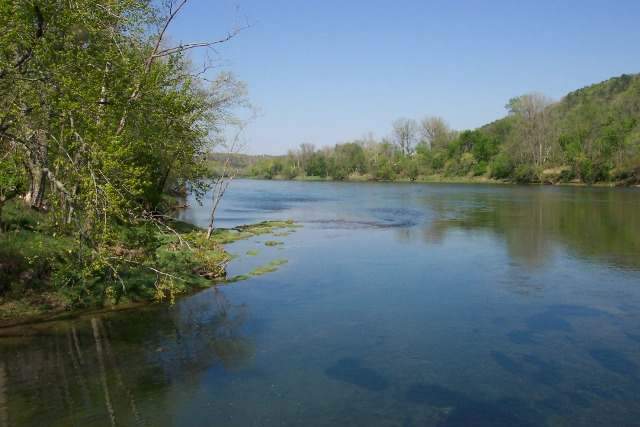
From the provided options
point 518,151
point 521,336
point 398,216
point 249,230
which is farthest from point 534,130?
point 521,336

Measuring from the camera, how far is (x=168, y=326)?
1577cm

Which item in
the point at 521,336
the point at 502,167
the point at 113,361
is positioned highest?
the point at 502,167

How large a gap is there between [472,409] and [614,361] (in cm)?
469

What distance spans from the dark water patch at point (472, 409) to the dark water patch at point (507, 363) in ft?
5.29

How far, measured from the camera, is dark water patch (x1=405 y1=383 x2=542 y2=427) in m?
10.0

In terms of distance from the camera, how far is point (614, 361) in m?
12.8

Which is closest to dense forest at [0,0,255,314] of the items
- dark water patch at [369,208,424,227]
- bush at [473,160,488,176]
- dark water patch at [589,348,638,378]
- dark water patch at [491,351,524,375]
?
dark water patch at [491,351,524,375]

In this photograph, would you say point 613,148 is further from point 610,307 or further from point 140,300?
point 140,300

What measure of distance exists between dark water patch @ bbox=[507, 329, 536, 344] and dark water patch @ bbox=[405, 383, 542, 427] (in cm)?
371

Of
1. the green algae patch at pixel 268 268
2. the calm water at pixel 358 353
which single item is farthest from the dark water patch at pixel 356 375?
the green algae patch at pixel 268 268

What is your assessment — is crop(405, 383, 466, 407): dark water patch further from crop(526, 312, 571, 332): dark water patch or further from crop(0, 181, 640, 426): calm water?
crop(526, 312, 571, 332): dark water patch

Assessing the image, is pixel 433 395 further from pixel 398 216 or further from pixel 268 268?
pixel 398 216

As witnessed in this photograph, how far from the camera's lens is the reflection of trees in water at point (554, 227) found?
27.7m

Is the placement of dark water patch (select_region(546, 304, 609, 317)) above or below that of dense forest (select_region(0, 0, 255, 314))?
below
